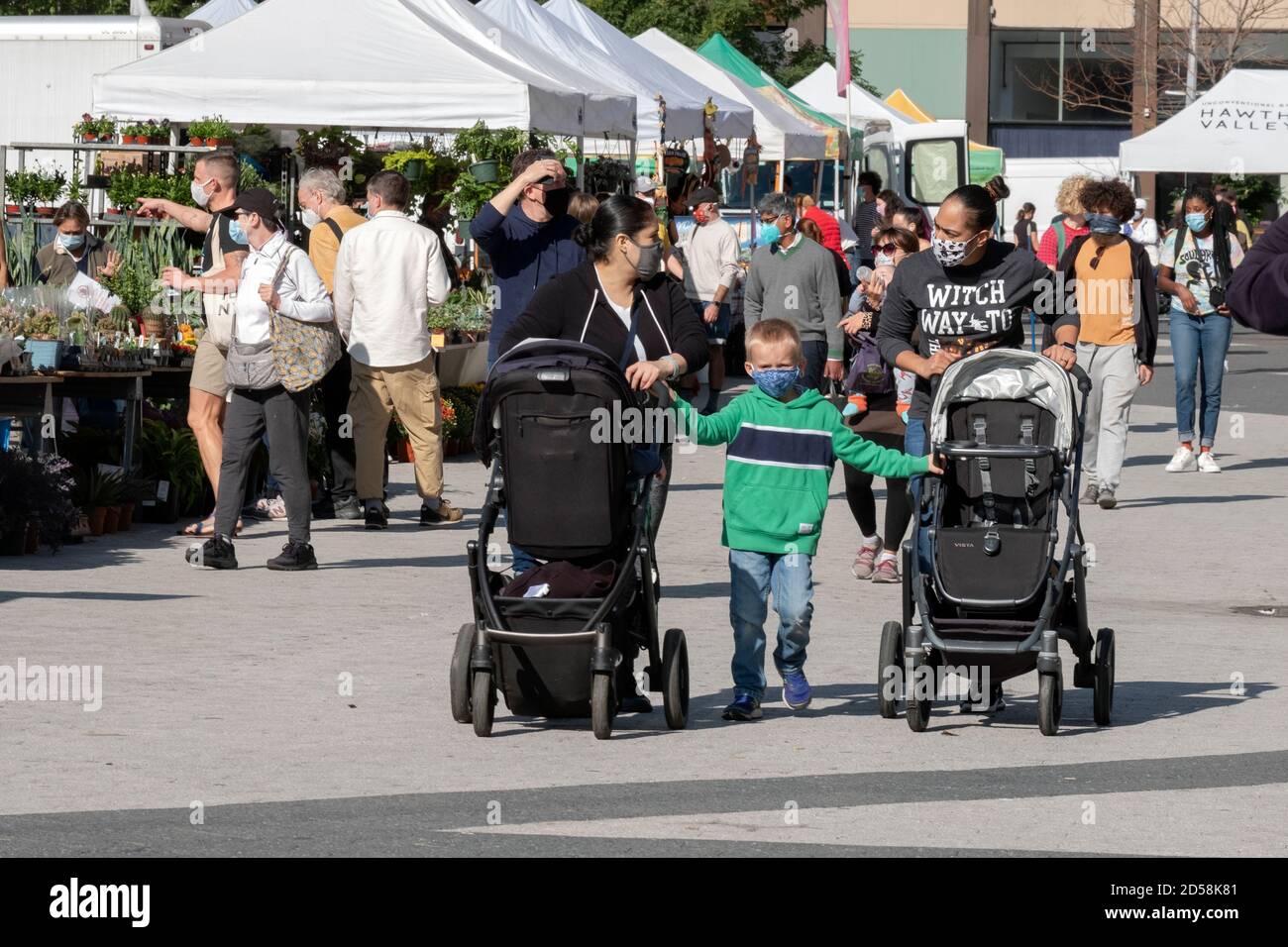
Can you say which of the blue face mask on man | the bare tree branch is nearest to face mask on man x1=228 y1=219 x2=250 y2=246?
the blue face mask on man

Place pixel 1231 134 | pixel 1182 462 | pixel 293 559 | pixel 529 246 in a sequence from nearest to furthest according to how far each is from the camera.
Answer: pixel 529 246 → pixel 293 559 → pixel 1182 462 → pixel 1231 134

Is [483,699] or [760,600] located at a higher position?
[760,600]

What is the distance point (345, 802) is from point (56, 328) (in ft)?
23.5

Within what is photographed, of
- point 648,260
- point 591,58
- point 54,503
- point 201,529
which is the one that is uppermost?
point 591,58

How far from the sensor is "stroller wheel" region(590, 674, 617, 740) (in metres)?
7.63

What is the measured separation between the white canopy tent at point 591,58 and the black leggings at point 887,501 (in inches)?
476

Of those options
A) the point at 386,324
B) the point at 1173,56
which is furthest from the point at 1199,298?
the point at 1173,56

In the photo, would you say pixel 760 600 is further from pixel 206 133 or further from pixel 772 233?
pixel 206 133

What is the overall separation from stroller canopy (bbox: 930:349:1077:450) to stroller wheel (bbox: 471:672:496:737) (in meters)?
1.89

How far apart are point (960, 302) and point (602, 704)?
8.89 feet

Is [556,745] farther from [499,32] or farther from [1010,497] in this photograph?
[499,32]

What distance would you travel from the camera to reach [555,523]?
25.2 feet

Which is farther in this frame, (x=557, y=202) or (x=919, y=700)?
(x=557, y=202)

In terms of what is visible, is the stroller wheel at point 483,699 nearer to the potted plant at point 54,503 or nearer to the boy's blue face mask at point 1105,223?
the potted plant at point 54,503
